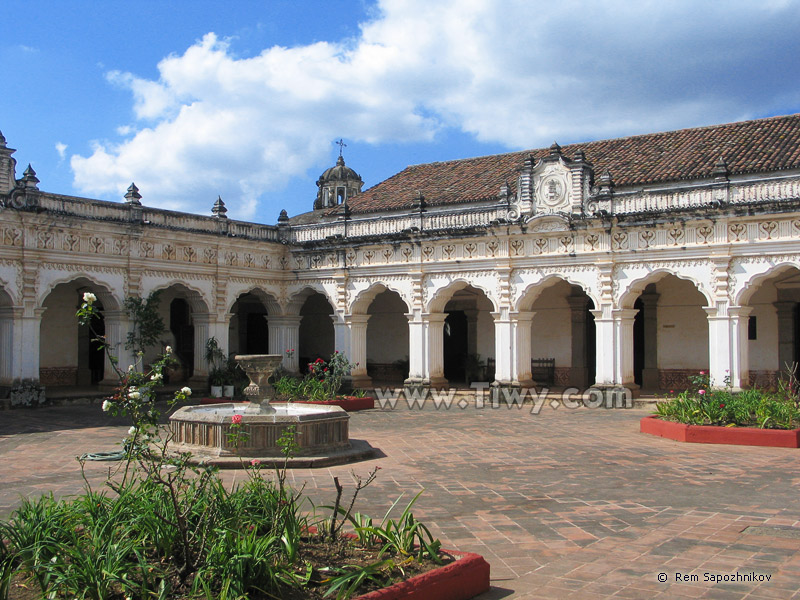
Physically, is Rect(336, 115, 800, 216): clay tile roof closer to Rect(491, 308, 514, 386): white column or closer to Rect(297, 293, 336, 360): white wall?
Rect(297, 293, 336, 360): white wall

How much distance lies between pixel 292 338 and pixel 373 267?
12.3 ft

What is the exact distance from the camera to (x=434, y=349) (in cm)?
2020

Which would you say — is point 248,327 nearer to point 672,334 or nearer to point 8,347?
point 8,347

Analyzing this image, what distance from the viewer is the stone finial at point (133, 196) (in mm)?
18781

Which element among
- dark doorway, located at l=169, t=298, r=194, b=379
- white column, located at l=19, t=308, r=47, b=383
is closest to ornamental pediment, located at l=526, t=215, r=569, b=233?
dark doorway, located at l=169, t=298, r=194, b=379

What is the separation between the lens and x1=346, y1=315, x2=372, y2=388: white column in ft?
69.3

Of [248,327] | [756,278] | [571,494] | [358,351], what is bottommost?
[571,494]

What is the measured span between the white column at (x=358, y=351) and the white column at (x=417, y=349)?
1.52m

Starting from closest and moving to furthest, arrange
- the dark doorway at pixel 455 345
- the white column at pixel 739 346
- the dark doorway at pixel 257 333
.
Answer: the white column at pixel 739 346
the dark doorway at pixel 455 345
the dark doorway at pixel 257 333

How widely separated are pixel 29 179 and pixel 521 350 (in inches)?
478

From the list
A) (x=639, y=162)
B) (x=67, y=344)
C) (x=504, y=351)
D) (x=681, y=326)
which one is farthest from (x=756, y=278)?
(x=67, y=344)

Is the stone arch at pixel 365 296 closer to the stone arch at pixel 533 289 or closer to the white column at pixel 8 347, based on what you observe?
the stone arch at pixel 533 289

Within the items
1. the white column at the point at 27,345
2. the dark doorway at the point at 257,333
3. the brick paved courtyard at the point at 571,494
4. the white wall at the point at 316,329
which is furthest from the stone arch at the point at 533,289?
the white column at the point at 27,345

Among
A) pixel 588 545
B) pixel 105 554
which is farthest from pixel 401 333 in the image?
pixel 105 554
